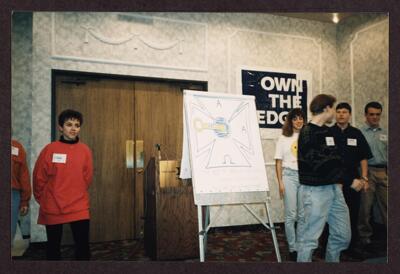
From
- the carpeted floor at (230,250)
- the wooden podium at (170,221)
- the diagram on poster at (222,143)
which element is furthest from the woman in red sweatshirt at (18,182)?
the diagram on poster at (222,143)

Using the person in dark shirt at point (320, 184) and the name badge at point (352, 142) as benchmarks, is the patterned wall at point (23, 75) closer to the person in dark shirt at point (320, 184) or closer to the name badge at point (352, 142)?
the person in dark shirt at point (320, 184)

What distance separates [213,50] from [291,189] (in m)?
1.90

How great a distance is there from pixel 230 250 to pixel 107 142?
1701mm

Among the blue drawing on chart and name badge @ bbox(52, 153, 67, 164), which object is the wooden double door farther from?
the blue drawing on chart

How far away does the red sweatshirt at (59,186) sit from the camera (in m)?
2.25

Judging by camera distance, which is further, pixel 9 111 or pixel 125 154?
pixel 125 154

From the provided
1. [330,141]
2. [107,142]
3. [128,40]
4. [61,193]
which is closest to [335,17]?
[330,141]

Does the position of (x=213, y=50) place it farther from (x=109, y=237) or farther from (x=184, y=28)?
(x=109, y=237)

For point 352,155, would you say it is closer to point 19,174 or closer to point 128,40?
point 128,40

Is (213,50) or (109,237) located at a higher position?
(213,50)

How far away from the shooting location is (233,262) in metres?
2.56

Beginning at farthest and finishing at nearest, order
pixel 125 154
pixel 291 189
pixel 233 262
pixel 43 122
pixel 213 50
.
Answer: pixel 213 50 → pixel 125 154 → pixel 43 122 → pixel 291 189 → pixel 233 262

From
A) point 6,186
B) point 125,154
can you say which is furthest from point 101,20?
point 6,186

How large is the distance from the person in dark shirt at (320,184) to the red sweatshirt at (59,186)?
1.57 metres
